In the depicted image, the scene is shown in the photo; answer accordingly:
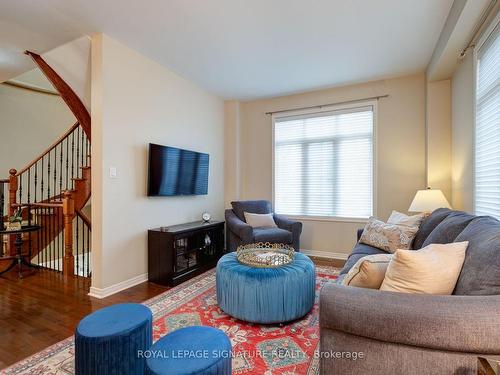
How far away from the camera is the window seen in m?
4.16

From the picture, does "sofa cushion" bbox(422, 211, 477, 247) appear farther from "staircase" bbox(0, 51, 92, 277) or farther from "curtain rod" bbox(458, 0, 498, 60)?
"staircase" bbox(0, 51, 92, 277)

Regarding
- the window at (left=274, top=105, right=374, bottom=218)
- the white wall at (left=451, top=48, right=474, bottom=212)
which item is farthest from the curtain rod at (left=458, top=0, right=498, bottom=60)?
the window at (left=274, top=105, right=374, bottom=218)

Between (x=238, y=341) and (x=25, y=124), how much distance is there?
5975 millimetres

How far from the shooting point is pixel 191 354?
1188 mm

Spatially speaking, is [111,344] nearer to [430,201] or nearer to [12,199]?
[430,201]

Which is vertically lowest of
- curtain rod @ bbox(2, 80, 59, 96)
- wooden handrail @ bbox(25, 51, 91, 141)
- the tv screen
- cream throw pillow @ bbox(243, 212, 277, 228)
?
cream throw pillow @ bbox(243, 212, 277, 228)

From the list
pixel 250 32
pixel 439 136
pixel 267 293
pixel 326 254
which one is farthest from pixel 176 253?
pixel 439 136

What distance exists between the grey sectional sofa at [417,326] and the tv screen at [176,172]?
2.70 metres

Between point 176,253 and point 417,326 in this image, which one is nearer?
point 417,326

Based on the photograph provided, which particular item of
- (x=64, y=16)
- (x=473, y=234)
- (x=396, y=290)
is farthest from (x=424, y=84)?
(x=64, y=16)


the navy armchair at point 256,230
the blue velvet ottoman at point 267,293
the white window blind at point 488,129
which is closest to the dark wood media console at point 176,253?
the navy armchair at point 256,230

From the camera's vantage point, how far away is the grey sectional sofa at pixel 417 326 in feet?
3.21

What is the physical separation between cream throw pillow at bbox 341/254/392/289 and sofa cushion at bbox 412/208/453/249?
1227 mm

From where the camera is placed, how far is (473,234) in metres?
1.46
